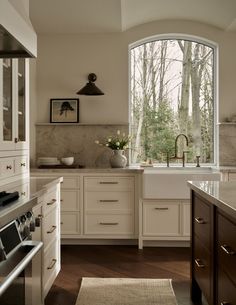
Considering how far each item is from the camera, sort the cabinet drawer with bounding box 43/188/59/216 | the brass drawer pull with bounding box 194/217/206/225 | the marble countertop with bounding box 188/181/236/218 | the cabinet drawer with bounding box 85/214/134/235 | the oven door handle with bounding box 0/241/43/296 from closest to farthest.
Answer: the oven door handle with bounding box 0/241/43/296 < the marble countertop with bounding box 188/181/236/218 < the brass drawer pull with bounding box 194/217/206/225 < the cabinet drawer with bounding box 43/188/59/216 < the cabinet drawer with bounding box 85/214/134/235

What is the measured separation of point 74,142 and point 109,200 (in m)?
0.94

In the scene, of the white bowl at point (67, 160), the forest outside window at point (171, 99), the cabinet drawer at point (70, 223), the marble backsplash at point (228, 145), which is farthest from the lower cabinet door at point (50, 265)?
the marble backsplash at point (228, 145)

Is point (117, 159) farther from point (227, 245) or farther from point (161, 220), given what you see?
point (227, 245)

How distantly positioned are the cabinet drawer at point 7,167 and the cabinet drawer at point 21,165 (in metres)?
0.09

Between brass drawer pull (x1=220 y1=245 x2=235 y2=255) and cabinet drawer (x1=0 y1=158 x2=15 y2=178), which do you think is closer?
brass drawer pull (x1=220 y1=245 x2=235 y2=255)

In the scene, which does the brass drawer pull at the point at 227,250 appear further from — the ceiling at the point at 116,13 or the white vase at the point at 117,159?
→ the ceiling at the point at 116,13

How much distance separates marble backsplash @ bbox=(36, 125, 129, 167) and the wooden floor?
3.63 ft

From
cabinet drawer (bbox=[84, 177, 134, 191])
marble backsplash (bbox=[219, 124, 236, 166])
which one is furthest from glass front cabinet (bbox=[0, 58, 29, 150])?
marble backsplash (bbox=[219, 124, 236, 166])

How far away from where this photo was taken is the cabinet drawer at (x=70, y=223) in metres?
4.58

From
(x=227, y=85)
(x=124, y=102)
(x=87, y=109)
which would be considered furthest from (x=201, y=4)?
(x=87, y=109)

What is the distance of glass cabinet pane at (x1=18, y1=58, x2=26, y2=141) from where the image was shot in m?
3.09

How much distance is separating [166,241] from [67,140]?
167 cm

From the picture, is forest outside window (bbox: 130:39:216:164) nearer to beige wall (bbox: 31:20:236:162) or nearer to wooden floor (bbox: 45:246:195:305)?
beige wall (bbox: 31:20:236:162)

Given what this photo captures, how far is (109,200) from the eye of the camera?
4586mm
